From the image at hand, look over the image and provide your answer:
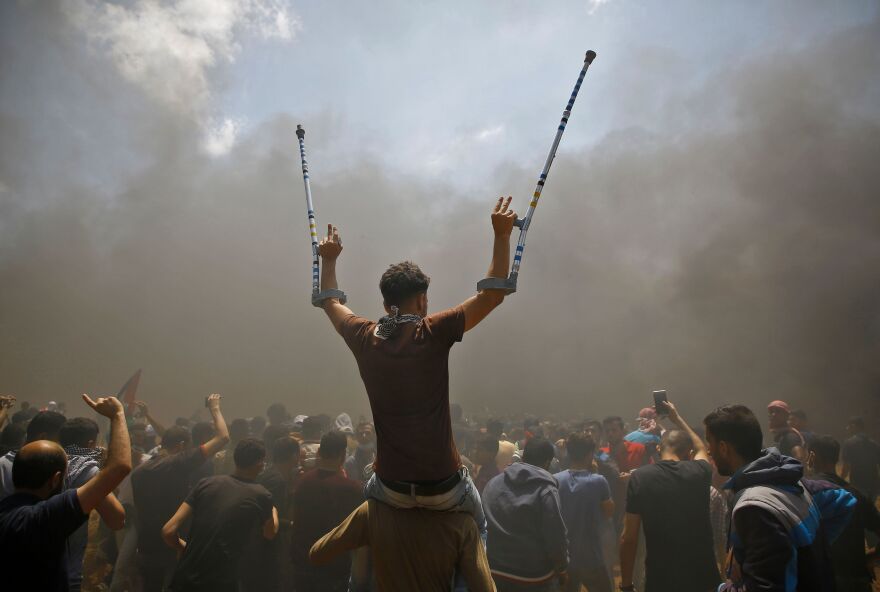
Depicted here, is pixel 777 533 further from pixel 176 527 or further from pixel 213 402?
pixel 213 402

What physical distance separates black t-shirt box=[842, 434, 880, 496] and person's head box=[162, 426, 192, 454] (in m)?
9.77

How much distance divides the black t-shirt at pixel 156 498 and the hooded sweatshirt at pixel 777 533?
15.8 ft

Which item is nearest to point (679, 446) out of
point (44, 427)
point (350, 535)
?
point (350, 535)

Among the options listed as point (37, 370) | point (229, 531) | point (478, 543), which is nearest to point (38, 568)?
point (229, 531)

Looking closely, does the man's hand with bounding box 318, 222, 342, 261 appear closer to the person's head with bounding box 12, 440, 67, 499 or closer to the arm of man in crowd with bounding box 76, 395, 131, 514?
the arm of man in crowd with bounding box 76, 395, 131, 514

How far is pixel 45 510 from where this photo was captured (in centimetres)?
226

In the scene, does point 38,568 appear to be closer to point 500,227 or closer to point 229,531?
point 229,531

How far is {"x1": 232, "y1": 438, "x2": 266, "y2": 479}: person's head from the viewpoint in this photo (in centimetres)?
406

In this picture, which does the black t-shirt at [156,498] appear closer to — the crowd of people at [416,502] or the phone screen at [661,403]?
the crowd of people at [416,502]

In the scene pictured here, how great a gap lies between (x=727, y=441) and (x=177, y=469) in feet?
16.2

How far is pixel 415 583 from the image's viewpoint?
6.03 feet

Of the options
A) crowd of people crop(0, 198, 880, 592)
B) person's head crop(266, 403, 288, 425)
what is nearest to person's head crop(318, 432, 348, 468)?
crowd of people crop(0, 198, 880, 592)

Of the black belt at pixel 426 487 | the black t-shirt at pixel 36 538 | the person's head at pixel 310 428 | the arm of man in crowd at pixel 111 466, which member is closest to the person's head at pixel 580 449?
the person's head at pixel 310 428

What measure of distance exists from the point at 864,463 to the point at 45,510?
10377 millimetres
